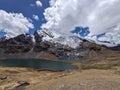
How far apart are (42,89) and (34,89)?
2475 millimetres

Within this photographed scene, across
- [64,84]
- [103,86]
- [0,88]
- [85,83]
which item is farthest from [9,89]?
[103,86]

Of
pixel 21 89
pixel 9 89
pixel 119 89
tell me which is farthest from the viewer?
pixel 9 89

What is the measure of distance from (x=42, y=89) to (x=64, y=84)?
3.61 metres

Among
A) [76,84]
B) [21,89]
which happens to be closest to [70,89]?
[76,84]

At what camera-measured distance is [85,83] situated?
34.7 metres

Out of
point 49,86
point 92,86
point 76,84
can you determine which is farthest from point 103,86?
point 49,86

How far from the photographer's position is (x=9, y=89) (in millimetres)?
45938

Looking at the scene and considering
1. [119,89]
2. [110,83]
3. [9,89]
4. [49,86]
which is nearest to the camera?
[119,89]

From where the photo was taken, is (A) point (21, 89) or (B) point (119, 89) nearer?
(B) point (119, 89)

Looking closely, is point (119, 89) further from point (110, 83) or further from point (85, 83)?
point (85, 83)

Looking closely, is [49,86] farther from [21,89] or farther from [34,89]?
[21,89]

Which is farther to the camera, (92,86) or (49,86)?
(49,86)

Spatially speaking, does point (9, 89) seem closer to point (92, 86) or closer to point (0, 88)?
point (0, 88)

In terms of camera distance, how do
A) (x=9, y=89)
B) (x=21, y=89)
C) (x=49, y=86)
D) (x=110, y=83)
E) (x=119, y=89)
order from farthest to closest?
(x=9, y=89) < (x=21, y=89) < (x=49, y=86) < (x=110, y=83) < (x=119, y=89)
